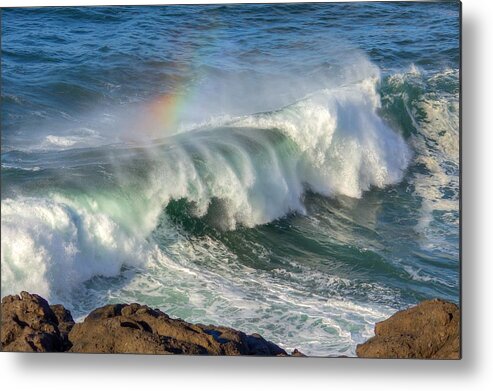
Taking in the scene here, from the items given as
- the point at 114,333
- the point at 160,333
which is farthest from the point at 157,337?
the point at 114,333

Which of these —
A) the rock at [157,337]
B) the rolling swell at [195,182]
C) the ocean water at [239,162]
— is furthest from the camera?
the rolling swell at [195,182]

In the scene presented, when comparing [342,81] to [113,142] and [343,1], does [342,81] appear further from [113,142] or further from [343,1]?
[113,142]

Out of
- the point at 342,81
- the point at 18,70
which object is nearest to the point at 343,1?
the point at 342,81

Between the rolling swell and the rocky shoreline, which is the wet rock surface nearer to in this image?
the rocky shoreline

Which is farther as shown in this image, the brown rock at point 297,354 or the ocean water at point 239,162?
the ocean water at point 239,162

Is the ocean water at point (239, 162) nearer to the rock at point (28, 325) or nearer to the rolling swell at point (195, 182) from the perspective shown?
the rolling swell at point (195, 182)

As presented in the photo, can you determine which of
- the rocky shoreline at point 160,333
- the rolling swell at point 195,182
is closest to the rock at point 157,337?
the rocky shoreline at point 160,333

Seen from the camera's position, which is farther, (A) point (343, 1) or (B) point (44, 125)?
(B) point (44, 125)
